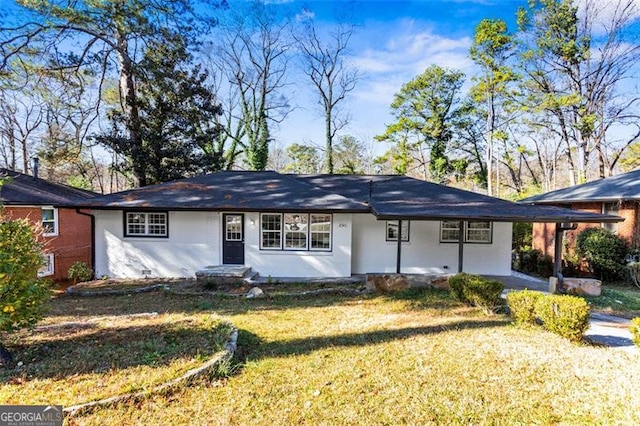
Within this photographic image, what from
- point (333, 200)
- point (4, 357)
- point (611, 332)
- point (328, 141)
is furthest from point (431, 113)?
point (4, 357)

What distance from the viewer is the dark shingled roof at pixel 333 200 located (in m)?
8.62

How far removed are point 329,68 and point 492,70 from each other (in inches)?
525

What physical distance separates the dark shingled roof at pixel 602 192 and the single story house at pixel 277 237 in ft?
14.5

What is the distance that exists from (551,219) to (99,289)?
12.8m

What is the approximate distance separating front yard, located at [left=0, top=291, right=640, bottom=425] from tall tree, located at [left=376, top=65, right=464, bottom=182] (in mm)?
22790

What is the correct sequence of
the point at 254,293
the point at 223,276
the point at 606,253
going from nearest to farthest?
1. the point at 254,293
2. the point at 223,276
3. the point at 606,253

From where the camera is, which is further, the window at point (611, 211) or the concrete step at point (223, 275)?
the window at point (611, 211)

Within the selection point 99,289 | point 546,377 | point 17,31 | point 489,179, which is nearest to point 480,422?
point 546,377

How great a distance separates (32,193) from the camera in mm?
12258

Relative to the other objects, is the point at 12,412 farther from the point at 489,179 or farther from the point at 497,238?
the point at 489,179

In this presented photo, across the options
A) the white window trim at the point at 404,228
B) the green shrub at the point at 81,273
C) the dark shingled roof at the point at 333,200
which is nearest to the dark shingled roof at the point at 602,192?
the dark shingled roof at the point at 333,200

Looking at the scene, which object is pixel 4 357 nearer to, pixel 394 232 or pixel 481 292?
pixel 481 292

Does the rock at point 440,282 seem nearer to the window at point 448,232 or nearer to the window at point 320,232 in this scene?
the window at point 448,232

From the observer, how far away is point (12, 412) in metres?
3.15
